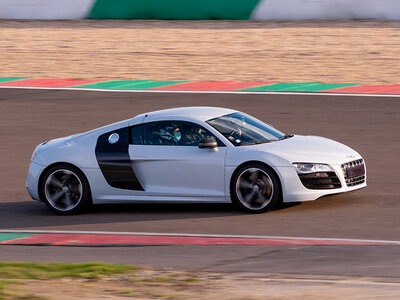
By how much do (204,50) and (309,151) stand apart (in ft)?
46.5

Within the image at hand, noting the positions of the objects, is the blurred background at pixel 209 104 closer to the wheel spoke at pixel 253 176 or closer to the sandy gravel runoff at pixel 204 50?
the sandy gravel runoff at pixel 204 50

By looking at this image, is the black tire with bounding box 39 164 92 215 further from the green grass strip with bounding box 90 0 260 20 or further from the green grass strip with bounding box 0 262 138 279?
the green grass strip with bounding box 90 0 260 20

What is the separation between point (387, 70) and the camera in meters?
22.0

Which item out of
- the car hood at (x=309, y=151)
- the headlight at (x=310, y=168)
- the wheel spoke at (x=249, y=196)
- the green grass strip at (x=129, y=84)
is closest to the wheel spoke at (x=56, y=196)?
the wheel spoke at (x=249, y=196)

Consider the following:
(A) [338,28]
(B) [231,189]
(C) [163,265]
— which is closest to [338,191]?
(B) [231,189]

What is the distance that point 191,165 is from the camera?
11.5 m

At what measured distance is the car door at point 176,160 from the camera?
11461 mm

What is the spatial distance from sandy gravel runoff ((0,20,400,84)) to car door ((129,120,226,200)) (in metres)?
9.75

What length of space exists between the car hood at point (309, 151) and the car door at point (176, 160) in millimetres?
648

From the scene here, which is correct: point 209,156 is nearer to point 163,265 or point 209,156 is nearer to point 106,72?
point 163,265

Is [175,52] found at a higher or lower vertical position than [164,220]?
higher

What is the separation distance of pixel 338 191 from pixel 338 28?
16.3 meters

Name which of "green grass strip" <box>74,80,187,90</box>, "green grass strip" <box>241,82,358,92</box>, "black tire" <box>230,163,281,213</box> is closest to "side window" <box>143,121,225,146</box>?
"black tire" <box>230,163,281,213</box>

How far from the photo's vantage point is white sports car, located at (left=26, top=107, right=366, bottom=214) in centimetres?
1124
